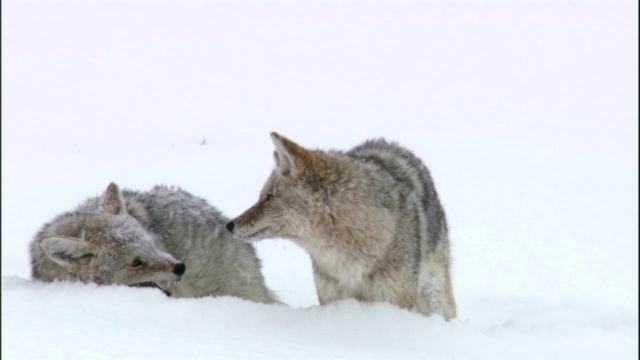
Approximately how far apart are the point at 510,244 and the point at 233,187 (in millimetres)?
4170

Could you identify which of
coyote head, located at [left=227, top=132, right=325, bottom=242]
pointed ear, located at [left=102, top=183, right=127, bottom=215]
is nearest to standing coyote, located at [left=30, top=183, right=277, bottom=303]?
pointed ear, located at [left=102, top=183, right=127, bottom=215]

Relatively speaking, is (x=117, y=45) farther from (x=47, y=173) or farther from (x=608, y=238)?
(x=608, y=238)

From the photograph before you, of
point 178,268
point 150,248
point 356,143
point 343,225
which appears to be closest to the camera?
point 343,225

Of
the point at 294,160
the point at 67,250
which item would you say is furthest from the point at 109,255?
the point at 294,160

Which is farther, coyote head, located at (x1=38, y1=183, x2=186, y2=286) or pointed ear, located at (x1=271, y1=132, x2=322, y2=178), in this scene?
coyote head, located at (x1=38, y1=183, x2=186, y2=286)

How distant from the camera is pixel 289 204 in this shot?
6.12m

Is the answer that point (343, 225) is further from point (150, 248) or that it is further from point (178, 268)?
point (150, 248)

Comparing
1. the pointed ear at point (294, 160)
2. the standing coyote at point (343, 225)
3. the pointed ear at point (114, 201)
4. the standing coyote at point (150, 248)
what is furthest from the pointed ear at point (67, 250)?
the pointed ear at point (294, 160)

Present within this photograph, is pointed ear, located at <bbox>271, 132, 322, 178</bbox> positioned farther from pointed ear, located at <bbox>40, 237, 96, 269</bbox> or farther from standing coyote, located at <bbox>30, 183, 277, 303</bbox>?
pointed ear, located at <bbox>40, 237, 96, 269</bbox>

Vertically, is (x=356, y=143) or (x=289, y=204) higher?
(x=356, y=143)

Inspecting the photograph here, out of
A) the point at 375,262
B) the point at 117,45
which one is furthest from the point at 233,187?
the point at 117,45

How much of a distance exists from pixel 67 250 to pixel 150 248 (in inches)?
24.1

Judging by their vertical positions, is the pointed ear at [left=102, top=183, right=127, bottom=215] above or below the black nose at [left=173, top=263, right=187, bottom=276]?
above

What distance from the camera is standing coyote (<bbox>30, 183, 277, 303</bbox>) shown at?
6.21 metres
